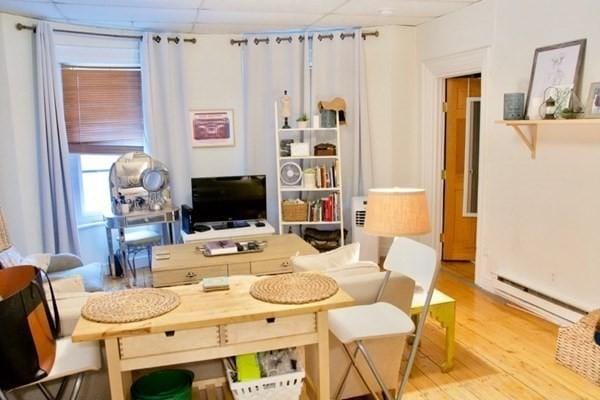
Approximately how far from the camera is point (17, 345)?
5.69 feet

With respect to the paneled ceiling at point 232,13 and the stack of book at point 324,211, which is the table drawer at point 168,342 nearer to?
the paneled ceiling at point 232,13

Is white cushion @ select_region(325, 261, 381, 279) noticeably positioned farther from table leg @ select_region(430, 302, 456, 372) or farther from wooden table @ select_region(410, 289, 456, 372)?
table leg @ select_region(430, 302, 456, 372)

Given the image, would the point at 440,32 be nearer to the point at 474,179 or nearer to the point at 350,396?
the point at 474,179

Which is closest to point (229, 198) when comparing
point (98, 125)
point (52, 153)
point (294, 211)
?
point (294, 211)

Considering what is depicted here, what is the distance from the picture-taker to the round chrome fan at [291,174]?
521 centimetres

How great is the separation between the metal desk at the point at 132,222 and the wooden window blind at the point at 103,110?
33.6 inches

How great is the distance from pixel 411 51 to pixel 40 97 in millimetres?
3742

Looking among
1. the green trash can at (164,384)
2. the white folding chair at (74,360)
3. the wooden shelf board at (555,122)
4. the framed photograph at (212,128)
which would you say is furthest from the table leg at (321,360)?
the framed photograph at (212,128)

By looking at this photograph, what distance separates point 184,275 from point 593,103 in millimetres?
3067

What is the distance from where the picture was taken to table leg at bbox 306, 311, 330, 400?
1956mm

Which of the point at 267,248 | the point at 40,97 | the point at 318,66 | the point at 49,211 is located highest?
the point at 318,66

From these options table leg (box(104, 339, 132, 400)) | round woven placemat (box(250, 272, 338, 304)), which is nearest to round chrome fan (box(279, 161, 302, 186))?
round woven placemat (box(250, 272, 338, 304))

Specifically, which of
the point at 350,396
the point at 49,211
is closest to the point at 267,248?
the point at 350,396

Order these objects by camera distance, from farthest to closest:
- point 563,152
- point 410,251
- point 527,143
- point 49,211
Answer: point 49,211, point 527,143, point 563,152, point 410,251
